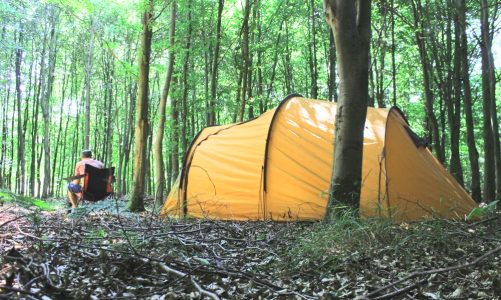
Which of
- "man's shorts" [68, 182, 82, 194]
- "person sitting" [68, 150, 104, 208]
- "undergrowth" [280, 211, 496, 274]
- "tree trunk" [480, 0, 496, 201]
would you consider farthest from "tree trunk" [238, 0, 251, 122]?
"undergrowth" [280, 211, 496, 274]

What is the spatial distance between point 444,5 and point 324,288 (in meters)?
11.2

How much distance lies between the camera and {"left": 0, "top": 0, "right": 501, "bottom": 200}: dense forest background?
9.80 meters

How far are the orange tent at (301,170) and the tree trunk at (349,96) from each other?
120cm

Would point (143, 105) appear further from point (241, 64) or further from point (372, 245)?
point (372, 245)

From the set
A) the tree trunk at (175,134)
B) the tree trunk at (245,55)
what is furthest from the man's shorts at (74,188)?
the tree trunk at (175,134)

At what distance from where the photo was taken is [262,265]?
331 cm

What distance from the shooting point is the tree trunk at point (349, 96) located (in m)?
4.69

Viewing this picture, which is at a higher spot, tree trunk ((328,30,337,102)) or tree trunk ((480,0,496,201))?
tree trunk ((328,30,337,102))

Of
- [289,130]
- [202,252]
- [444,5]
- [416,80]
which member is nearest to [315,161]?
[289,130]

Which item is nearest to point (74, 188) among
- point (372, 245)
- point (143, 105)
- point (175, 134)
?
point (143, 105)

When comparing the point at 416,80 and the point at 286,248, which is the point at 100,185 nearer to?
the point at 286,248

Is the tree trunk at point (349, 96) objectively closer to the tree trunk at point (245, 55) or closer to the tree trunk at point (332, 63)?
the tree trunk at point (245, 55)

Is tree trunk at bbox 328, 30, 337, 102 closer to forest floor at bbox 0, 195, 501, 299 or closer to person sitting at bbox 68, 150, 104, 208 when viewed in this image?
person sitting at bbox 68, 150, 104, 208

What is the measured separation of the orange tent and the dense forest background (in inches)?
86.6
